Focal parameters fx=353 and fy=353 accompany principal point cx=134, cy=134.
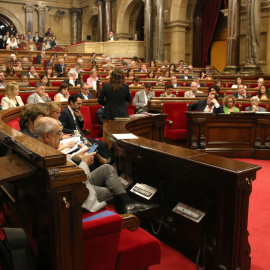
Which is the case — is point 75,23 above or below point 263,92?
above

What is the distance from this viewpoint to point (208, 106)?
5742mm

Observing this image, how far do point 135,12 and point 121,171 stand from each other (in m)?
15.4

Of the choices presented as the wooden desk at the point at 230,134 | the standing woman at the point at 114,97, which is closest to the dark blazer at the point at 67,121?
the standing woman at the point at 114,97

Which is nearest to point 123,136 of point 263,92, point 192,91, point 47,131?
point 47,131

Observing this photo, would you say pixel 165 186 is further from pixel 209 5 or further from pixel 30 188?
pixel 209 5

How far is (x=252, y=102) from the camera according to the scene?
5594 millimetres

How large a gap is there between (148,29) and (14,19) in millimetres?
9692

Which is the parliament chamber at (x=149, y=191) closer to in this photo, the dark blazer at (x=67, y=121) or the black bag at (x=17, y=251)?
the black bag at (x=17, y=251)

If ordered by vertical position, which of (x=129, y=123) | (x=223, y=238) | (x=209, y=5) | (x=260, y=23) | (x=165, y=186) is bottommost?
(x=223, y=238)

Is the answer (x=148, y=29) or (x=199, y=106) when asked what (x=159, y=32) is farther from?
(x=199, y=106)

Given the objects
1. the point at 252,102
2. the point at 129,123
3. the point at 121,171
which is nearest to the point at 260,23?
the point at 252,102

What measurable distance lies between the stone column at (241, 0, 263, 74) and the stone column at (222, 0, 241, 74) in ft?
1.36

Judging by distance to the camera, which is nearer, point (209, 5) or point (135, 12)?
point (209, 5)

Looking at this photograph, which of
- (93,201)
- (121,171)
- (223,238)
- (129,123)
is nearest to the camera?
(93,201)
